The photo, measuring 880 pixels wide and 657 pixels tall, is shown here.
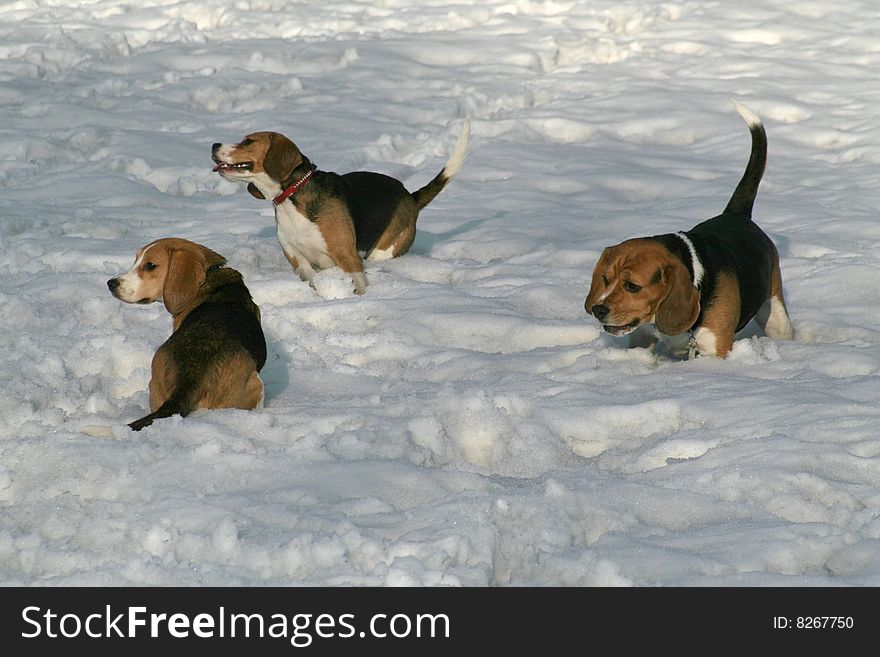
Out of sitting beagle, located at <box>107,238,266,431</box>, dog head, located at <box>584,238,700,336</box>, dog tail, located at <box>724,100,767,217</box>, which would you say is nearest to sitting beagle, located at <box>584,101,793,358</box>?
dog head, located at <box>584,238,700,336</box>

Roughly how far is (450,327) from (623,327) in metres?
1.12

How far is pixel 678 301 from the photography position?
516cm

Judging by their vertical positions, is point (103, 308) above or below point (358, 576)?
below

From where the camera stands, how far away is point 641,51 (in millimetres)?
12727

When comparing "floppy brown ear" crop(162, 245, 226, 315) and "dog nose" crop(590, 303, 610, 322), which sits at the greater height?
"floppy brown ear" crop(162, 245, 226, 315)

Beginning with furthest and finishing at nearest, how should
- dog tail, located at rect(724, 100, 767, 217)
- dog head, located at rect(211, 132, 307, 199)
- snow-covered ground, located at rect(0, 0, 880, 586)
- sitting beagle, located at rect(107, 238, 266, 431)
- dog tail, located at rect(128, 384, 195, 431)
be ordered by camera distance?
dog head, located at rect(211, 132, 307, 199) → dog tail, located at rect(724, 100, 767, 217) → sitting beagle, located at rect(107, 238, 266, 431) → dog tail, located at rect(128, 384, 195, 431) → snow-covered ground, located at rect(0, 0, 880, 586)

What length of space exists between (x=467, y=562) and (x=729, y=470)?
4.08 ft

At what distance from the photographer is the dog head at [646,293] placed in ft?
16.9

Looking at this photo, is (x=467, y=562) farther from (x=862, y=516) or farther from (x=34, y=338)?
(x=34, y=338)

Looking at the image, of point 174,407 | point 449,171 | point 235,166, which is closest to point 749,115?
point 449,171

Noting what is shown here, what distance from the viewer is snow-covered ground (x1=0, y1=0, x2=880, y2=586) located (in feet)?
11.7

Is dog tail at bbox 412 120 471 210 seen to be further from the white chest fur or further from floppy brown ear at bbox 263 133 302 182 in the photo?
floppy brown ear at bbox 263 133 302 182

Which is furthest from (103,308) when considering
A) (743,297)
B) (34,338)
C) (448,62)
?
(448,62)

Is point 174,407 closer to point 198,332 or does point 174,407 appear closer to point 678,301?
point 198,332
